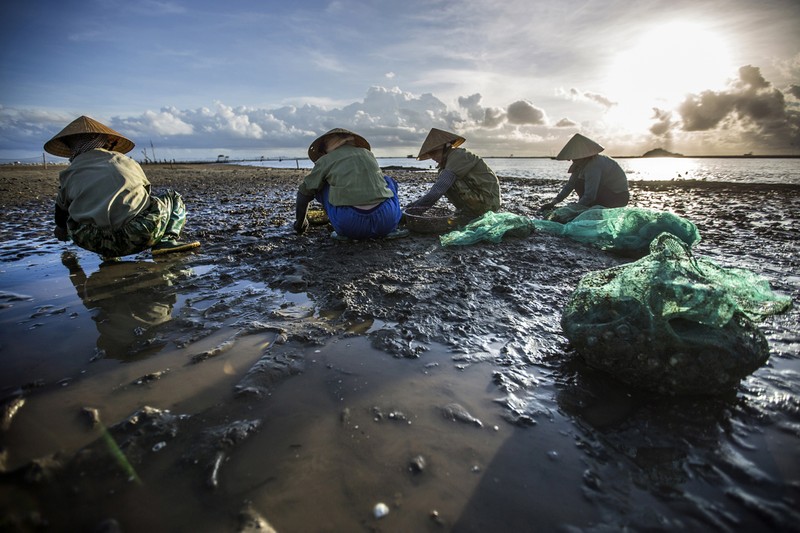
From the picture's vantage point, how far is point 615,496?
56.4 inches

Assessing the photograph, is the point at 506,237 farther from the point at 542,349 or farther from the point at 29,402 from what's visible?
the point at 29,402

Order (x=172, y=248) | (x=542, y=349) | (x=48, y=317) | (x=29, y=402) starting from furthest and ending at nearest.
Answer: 1. (x=172, y=248)
2. (x=48, y=317)
3. (x=542, y=349)
4. (x=29, y=402)

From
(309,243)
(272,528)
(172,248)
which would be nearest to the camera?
(272,528)

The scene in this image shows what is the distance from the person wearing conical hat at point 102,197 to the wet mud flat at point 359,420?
0.99 m

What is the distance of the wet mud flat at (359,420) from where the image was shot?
139 centimetres

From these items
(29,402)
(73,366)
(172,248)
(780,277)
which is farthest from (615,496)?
(172,248)

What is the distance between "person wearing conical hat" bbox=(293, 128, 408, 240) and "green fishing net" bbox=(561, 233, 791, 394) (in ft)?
11.6

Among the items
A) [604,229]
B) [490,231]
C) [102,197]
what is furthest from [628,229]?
[102,197]

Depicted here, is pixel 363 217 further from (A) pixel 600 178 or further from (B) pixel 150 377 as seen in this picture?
(A) pixel 600 178

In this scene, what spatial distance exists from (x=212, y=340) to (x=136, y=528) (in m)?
1.46

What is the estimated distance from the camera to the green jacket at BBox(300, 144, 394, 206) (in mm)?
4961

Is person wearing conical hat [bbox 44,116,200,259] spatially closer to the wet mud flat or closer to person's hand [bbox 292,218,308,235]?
the wet mud flat

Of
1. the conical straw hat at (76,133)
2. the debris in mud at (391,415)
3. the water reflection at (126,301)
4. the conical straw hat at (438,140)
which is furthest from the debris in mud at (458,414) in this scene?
the conical straw hat at (76,133)

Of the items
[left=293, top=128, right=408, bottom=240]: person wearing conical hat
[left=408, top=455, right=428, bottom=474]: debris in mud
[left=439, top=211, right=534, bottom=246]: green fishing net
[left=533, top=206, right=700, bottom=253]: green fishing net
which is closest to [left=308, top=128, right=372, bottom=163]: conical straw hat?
[left=293, top=128, right=408, bottom=240]: person wearing conical hat
